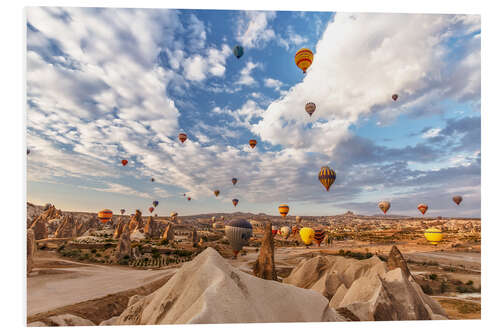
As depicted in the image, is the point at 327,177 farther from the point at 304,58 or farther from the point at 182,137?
the point at 182,137

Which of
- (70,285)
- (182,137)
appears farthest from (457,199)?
(70,285)

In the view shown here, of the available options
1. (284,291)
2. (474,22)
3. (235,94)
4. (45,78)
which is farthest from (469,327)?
(45,78)

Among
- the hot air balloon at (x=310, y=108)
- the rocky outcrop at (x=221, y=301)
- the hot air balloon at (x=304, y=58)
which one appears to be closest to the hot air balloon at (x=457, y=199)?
the rocky outcrop at (x=221, y=301)

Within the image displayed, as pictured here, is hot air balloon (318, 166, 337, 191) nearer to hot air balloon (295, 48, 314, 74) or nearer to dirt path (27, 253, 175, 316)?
hot air balloon (295, 48, 314, 74)

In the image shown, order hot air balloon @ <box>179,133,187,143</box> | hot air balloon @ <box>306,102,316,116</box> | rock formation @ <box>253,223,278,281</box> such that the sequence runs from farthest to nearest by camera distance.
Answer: rock formation @ <box>253,223,278,281</box>, hot air balloon @ <box>179,133,187,143</box>, hot air balloon @ <box>306,102,316,116</box>

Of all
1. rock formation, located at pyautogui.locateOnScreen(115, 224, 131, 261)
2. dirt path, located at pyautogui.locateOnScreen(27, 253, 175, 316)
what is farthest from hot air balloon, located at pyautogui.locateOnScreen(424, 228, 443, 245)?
rock formation, located at pyautogui.locateOnScreen(115, 224, 131, 261)

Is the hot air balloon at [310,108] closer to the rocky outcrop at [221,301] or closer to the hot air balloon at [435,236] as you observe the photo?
the rocky outcrop at [221,301]
